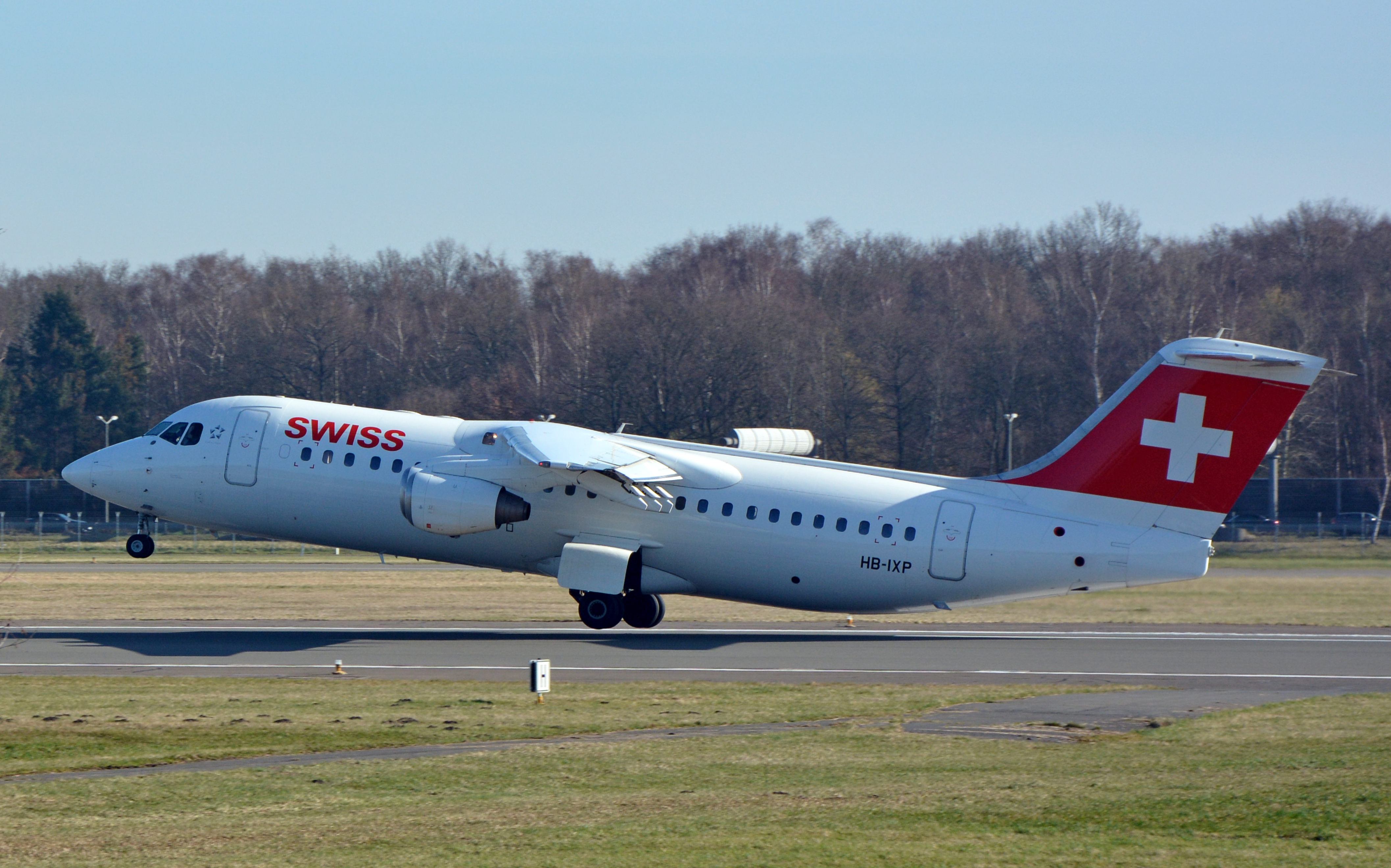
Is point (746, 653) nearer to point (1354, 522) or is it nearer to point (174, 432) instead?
point (174, 432)

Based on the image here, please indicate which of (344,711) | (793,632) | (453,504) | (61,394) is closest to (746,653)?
(793,632)

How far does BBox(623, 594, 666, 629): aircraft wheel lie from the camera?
1287 inches

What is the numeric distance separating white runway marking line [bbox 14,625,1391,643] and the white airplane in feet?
4.38

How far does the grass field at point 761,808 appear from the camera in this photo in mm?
12320

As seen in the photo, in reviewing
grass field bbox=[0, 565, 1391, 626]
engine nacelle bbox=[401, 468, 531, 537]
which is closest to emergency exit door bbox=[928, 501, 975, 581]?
grass field bbox=[0, 565, 1391, 626]

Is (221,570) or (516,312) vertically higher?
(516,312)

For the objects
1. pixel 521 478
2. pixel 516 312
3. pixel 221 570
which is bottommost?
pixel 221 570

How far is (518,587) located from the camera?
145ft

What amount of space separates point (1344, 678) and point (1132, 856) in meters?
15.5

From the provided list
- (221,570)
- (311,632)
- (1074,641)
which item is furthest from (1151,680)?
(221,570)

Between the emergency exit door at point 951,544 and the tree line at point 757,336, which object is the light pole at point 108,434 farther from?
the emergency exit door at point 951,544

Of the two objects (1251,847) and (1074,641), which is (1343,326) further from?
(1251,847)

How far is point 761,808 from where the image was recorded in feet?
47.0

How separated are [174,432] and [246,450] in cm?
233
